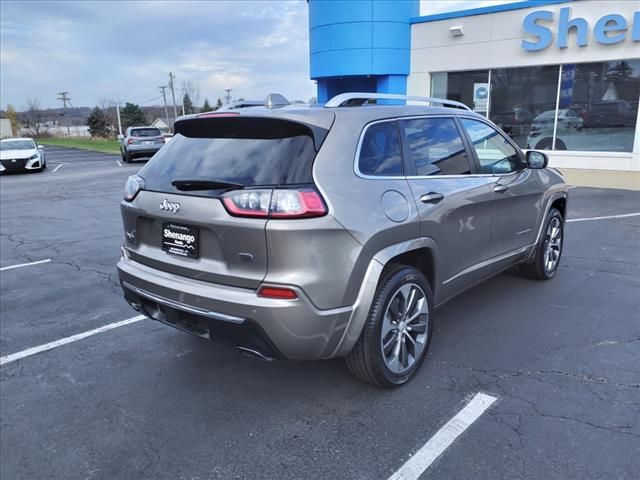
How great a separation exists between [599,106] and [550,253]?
429 inches

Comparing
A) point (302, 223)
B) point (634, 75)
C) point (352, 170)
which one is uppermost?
point (634, 75)

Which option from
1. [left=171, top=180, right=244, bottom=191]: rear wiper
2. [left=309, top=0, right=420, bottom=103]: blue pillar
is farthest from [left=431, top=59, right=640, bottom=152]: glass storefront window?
[left=171, top=180, right=244, bottom=191]: rear wiper

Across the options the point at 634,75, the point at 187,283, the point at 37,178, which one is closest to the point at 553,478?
the point at 187,283

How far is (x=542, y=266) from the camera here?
5.35 meters

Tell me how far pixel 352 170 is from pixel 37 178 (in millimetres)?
18871

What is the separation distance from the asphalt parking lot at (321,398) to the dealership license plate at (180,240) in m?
0.98

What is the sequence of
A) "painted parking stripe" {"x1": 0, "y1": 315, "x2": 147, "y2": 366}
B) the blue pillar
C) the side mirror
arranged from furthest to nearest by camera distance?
the blue pillar
the side mirror
"painted parking stripe" {"x1": 0, "y1": 315, "x2": 147, "y2": 366}

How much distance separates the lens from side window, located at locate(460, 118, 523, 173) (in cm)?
423

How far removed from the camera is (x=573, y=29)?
14.2 m

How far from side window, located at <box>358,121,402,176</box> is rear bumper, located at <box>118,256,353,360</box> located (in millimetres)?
906

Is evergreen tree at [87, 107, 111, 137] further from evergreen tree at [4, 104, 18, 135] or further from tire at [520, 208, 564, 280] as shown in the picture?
tire at [520, 208, 564, 280]

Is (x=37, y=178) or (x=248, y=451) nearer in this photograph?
(x=248, y=451)

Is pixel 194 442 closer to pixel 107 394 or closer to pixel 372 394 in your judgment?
pixel 107 394

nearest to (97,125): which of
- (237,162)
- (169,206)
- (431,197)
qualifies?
(169,206)
